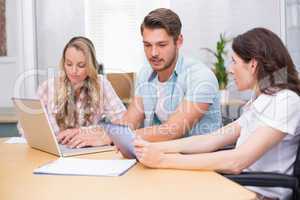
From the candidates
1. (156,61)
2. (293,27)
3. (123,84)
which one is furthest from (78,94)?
(293,27)

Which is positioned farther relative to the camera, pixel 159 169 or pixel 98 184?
pixel 159 169

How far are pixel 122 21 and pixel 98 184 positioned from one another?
390 centimetres

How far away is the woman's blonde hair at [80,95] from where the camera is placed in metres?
2.47

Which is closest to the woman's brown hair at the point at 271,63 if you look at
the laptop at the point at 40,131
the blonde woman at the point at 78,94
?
the laptop at the point at 40,131

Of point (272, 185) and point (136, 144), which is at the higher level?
point (136, 144)

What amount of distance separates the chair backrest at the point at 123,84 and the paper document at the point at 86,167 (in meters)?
2.15

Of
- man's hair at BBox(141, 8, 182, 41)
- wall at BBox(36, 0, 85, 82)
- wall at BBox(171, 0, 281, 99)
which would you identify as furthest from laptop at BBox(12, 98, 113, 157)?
wall at BBox(171, 0, 281, 99)

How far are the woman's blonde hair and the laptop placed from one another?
386 mm

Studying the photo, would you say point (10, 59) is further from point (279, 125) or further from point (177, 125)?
point (279, 125)

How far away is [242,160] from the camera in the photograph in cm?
155

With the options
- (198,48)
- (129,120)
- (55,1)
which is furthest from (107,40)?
(129,120)

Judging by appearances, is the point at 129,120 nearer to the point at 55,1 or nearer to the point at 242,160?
the point at 242,160

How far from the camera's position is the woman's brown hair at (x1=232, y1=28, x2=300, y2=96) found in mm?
1712

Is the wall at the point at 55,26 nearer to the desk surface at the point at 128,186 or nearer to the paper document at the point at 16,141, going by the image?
the paper document at the point at 16,141
